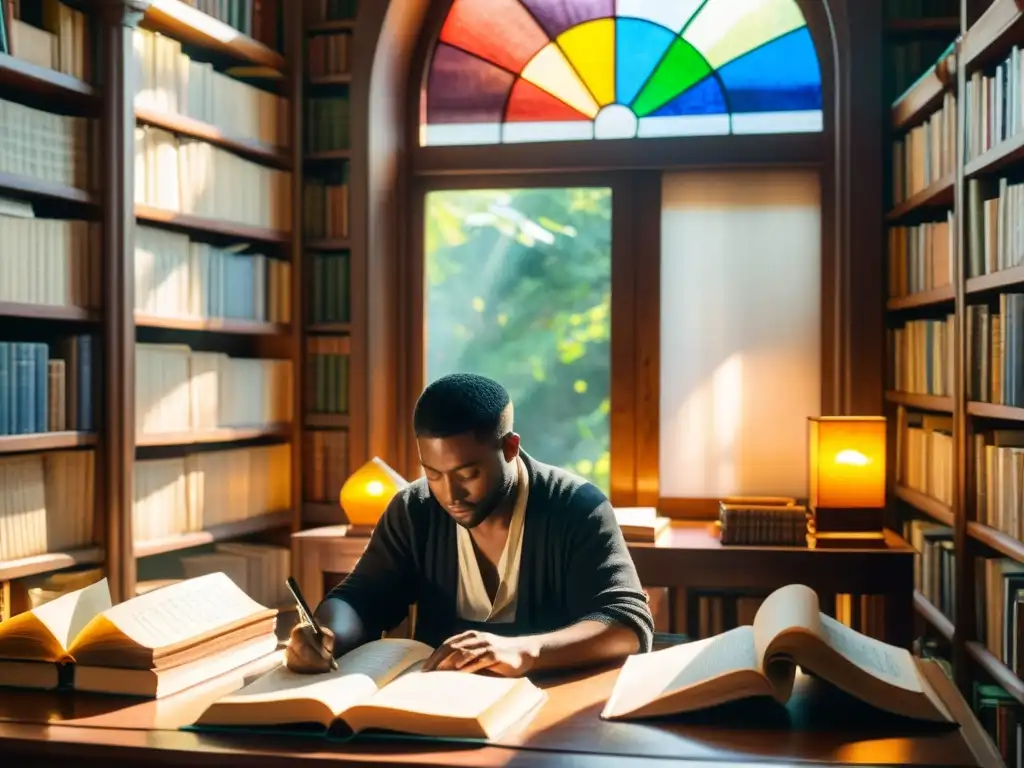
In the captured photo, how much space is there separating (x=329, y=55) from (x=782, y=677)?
3.31 metres

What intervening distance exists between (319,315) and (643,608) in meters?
2.53

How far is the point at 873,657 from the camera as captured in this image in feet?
6.46

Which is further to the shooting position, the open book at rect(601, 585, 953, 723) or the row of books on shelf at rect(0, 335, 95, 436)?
the row of books on shelf at rect(0, 335, 95, 436)

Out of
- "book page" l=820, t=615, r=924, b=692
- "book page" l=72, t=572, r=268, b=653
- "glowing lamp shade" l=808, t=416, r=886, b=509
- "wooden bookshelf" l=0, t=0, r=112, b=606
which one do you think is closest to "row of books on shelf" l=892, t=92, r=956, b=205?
"glowing lamp shade" l=808, t=416, r=886, b=509

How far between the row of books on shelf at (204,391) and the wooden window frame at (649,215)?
359mm

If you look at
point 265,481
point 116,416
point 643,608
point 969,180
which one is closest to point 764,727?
point 643,608

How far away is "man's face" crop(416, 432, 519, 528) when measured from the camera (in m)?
2.24

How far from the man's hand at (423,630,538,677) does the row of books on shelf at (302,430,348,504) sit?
98.0 inches

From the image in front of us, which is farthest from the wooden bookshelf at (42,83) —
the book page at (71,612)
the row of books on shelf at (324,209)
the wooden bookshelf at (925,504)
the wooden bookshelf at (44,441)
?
the wooden bookshelf at (925,504)

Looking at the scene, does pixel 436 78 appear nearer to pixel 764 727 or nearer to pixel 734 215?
pixel 734 215

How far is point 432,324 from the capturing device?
15.4 ft

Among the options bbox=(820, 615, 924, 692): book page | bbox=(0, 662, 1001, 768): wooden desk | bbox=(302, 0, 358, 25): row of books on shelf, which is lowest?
bbox=(0, 662, 1001, 768): wooden desk

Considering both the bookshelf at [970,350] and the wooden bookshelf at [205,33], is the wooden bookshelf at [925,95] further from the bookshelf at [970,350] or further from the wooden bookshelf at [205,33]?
the wooden bookshelf at [205,33]

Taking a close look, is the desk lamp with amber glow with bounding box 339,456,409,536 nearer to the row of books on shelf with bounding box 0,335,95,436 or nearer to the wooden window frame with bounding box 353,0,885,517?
the wooden window frame with bounding box 353,0,885,517
